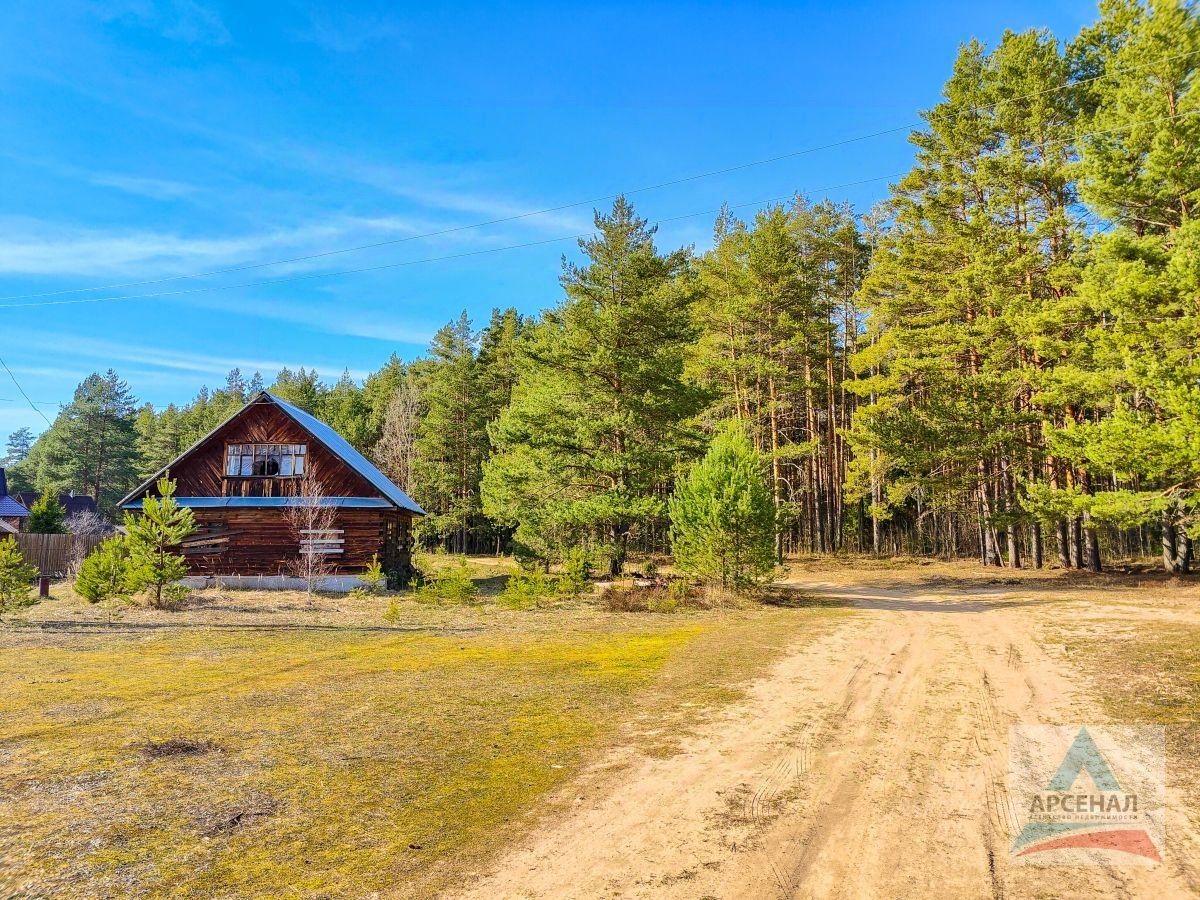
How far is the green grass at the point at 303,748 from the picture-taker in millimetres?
4207

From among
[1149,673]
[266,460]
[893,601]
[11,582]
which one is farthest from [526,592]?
[1149,673]

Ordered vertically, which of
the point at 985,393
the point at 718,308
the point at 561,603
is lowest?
the point at 561,603

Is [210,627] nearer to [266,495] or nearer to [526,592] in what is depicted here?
[526,592]

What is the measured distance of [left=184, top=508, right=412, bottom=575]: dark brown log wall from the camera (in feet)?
83.4

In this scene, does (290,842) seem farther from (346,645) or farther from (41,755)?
(346,645)

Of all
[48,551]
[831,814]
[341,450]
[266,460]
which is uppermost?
[341,450]

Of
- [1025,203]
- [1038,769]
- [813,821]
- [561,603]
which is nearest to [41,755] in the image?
[813,821]

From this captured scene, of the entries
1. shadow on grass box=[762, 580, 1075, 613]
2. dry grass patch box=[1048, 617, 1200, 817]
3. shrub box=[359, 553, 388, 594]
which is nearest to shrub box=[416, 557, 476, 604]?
shrub box=[359, 553, 388, 594]

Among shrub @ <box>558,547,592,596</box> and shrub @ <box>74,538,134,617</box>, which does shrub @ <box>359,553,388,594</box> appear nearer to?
shrub @ <box>558,547,592,596</box>

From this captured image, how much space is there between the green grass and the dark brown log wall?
12.3 meters

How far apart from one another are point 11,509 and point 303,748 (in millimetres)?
52065

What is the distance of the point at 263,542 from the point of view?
25500 millimetres

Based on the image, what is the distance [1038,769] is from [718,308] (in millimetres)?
33697

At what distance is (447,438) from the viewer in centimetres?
4875
